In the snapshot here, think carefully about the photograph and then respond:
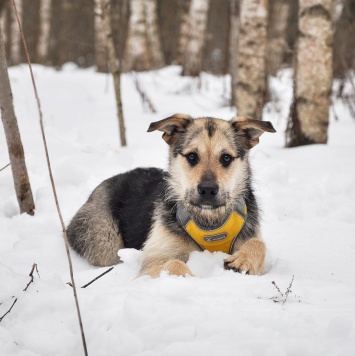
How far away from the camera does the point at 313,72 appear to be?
758 centimetres

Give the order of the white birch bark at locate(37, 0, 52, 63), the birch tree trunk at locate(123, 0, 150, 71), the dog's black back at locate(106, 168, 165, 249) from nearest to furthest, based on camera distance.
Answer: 1. the dog's black back at locate(106, 168, 165, 249)
2. the birch tree trunk at locate(123, 0, 150, 71)
3. the white birch bark at locate(37, 0, 52, 63)

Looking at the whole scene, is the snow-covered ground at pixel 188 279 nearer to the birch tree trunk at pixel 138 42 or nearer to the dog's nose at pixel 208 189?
the dog's nose at pixel 208 189

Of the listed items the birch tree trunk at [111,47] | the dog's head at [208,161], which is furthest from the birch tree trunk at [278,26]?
the dog's head at [208,161]

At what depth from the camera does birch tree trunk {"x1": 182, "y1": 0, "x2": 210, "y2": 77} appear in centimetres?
1634

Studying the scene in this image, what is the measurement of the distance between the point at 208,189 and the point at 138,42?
573 inches

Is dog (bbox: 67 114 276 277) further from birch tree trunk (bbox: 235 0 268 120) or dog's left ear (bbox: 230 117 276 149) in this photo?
birch tree trunk (bbox: 235 0 268 120)

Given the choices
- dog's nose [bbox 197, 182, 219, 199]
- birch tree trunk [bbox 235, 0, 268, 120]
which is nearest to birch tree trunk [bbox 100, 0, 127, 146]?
birch tree trunk [bbox 235, 0, 268, 120]

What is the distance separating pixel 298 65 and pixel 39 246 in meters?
5.19

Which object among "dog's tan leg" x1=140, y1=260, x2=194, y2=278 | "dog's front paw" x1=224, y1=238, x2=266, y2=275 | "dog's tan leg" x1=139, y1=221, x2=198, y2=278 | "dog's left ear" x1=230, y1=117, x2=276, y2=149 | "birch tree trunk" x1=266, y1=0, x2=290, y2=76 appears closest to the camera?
"dog's tan leg" x1=140, y1=260, x2=194, y2=278

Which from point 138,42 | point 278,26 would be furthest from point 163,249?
point 278,26

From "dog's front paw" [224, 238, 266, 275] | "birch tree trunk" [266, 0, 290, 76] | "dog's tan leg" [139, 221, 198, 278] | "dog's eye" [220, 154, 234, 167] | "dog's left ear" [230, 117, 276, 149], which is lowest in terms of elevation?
"birch tree trunk" [266, 0, 290, 76]

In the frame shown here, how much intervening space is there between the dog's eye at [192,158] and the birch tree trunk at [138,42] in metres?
13.7

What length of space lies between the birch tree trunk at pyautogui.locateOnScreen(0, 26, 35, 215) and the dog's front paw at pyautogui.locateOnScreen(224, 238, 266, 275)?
8.62 ft

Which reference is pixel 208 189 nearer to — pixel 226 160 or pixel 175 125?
pixel 226 160
